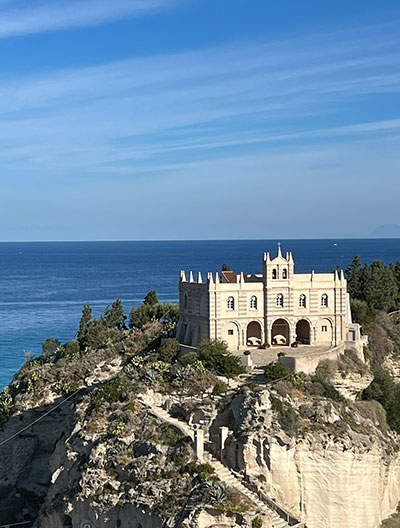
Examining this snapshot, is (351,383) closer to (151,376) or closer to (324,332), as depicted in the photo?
(324,332)

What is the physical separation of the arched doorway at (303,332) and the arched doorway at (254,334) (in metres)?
3.99

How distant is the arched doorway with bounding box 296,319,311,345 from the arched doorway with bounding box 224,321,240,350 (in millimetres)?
Answer: 6586

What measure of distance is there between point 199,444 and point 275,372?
10427 mm

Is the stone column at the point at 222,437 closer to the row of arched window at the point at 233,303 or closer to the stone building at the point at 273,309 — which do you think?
the stone building at the point at 273,309

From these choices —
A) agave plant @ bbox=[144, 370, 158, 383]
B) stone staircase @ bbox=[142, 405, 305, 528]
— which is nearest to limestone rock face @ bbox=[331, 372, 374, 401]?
stone staircase @ bbox=[142, 405, 305, 528]

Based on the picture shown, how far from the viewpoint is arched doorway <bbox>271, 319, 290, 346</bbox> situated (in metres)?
65.8

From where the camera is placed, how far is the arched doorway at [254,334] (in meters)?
65.2

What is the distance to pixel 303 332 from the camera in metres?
66.9

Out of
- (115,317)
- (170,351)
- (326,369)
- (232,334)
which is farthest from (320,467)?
(115,317)

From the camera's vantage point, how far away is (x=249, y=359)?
199 ft

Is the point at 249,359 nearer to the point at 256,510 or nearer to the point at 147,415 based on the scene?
the point at 147,415

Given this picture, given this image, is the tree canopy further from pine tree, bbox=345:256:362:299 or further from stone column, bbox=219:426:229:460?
stone column, bbox=219:426:229:460

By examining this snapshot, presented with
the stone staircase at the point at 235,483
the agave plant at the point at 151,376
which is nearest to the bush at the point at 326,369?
the stone staircase at the point at 235,483

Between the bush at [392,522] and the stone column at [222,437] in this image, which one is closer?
the stone column at [222,437]
